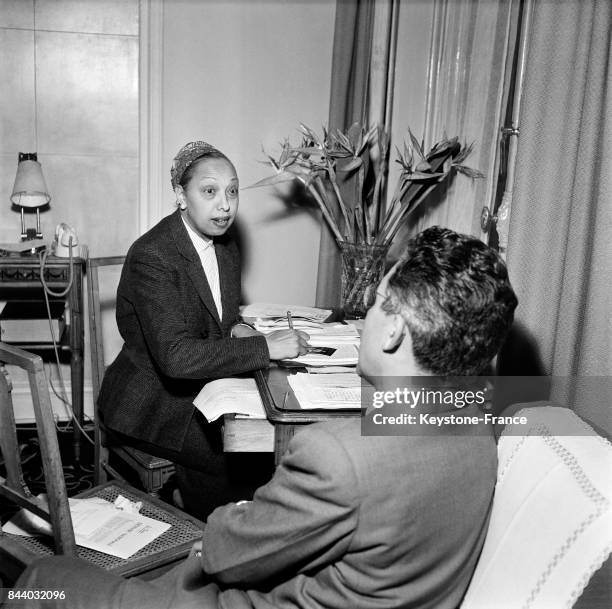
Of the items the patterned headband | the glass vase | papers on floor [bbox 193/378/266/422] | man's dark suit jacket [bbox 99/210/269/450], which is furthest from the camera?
the glass vase

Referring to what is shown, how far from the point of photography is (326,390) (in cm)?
164

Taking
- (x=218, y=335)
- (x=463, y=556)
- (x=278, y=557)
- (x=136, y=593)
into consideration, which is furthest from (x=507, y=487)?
(x=218, y=335)

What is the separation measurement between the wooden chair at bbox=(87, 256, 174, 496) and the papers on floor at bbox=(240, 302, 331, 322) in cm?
→ 50

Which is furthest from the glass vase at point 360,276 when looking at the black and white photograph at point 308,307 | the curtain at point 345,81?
the curtain at point 345,81

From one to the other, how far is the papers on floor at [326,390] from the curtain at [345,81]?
4.65 ft

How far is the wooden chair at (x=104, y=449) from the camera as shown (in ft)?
7.11

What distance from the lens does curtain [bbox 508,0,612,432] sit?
53.9 inches

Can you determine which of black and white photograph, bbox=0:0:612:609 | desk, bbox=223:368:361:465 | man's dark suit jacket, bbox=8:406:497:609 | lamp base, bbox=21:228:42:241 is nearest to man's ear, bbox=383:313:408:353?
black and white photograph, bbox=0:0:612:609

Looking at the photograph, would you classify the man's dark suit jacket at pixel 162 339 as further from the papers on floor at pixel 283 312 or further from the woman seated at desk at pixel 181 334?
the papers on floor at pixel 283 312

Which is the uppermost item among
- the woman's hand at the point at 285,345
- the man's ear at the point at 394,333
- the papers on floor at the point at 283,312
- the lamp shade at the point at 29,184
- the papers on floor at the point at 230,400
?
the lamp shade at the point at 29,184

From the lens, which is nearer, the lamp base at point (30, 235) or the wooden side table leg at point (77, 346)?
the wooden side table leg at point (77, 346)

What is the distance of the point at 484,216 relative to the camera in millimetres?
2332

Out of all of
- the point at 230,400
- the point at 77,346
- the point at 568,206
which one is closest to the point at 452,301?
the point at 568,206

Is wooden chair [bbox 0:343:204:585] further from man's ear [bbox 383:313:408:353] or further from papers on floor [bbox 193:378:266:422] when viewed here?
man's ear [bbox 383:313:408:353]
